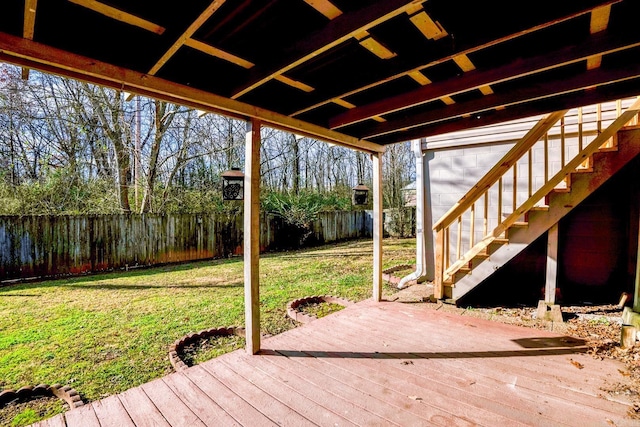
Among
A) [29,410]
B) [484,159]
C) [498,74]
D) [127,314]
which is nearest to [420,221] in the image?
[484,159]

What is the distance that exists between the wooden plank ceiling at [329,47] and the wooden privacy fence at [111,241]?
19.6ft

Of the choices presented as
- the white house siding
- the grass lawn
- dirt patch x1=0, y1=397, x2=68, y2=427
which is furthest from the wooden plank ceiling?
the grass lawn

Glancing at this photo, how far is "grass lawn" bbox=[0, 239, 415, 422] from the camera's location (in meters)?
2.65

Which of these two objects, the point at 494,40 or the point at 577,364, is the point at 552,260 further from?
the point at 494,40

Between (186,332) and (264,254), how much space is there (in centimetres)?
606

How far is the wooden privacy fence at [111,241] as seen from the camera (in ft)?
19.7

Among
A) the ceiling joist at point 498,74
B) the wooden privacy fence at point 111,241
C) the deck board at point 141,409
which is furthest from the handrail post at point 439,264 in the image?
the wooden privacy fence at point 111,241

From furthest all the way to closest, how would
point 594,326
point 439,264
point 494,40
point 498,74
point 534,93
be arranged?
point 439,264
point 594,326
point 534,93
point 498,74
point 494,40

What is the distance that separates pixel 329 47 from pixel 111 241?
283 inches

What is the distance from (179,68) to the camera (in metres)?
2.13

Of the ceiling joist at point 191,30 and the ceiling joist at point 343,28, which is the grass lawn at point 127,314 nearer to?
the ceiling joist at point 191,30

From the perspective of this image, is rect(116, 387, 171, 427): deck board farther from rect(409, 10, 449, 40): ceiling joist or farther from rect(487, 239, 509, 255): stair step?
rect(487, 239, 509, 255): stair step

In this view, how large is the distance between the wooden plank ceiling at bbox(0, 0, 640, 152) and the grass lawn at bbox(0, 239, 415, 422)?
227 cm

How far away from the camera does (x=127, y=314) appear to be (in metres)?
4.05
